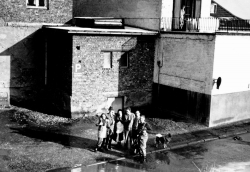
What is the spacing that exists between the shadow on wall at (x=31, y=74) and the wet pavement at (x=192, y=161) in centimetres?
669

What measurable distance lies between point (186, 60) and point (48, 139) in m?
7.82

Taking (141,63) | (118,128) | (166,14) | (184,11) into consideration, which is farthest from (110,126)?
(184,11)

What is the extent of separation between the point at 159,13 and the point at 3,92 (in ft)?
31.2

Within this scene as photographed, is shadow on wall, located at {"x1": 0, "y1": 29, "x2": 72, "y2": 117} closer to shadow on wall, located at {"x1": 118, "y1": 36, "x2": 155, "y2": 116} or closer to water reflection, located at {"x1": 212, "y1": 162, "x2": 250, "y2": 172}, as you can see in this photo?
shadow on wall, located at {"x1": 118, "y1": 36, "x2": 155, "y2": 116}

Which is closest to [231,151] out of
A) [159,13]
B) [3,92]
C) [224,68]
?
[224,68]

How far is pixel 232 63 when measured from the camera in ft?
52.4

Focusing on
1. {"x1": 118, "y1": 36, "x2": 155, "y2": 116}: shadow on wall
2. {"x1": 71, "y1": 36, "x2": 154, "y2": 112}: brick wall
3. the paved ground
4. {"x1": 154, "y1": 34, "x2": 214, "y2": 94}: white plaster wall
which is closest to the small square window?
{"x1": 118, "y1": 36, "x2": 155, "y2": 116}: shadow on wall

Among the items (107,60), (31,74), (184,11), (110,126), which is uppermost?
(184,11)

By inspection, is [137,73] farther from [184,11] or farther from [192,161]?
[192,161]

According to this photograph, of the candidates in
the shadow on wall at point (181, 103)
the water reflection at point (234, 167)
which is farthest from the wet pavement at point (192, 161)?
the shadow on wall at point (181, 103)

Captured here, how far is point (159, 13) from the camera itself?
1809 centimetres

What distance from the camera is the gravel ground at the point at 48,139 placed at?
36.0 ft

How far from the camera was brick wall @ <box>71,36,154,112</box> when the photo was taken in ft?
52.7

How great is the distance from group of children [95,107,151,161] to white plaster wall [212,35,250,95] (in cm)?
508
